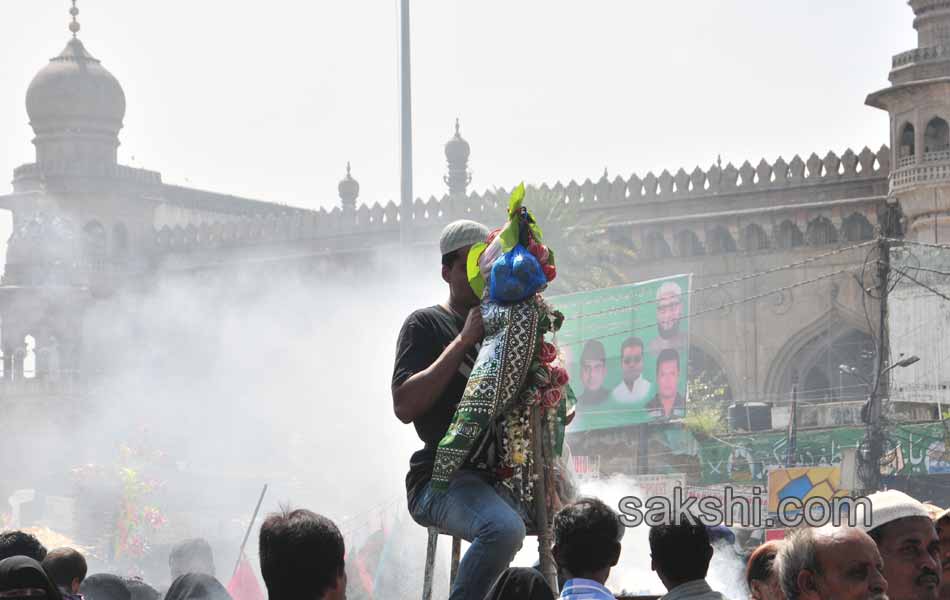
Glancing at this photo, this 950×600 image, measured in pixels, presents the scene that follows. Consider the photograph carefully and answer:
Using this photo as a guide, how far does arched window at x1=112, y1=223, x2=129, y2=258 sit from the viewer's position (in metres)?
46.5

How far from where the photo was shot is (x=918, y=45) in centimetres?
3269

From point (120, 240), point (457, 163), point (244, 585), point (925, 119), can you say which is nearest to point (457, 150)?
point (457, 163)

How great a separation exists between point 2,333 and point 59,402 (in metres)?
3.57

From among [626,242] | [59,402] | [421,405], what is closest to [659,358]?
[626,242]

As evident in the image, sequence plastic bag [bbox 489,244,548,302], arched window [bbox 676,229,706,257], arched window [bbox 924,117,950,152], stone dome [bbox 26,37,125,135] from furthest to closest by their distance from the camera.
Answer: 1. stone dome [bbox 26,37,125,135]
2. arched window [bbox 676,229,706,257]
3. arched window [bbox 924,117,950,152]
4. plastic bag [bbox 489,244,548,302]

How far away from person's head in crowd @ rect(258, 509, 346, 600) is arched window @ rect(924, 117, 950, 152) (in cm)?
3016

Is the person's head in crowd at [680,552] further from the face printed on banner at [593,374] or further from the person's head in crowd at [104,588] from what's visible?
the face printed on banner at [593,374]

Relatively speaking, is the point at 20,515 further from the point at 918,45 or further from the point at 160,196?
the point at 918,45

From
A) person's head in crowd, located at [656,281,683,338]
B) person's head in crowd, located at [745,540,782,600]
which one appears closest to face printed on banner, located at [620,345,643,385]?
person's head in crowd, located at [656,281,683,338]

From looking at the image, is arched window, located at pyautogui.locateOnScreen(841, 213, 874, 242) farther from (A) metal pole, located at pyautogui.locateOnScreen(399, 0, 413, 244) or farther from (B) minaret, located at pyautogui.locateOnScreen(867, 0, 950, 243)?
(A) metal pole, located at pyautogui.locateOnScreen(399, 0, 413, 244)

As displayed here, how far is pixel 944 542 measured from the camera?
201 inches

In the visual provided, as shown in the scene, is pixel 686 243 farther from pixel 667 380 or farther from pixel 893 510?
pixel 893 510

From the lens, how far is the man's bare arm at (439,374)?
197 inches

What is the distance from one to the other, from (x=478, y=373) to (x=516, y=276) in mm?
294
